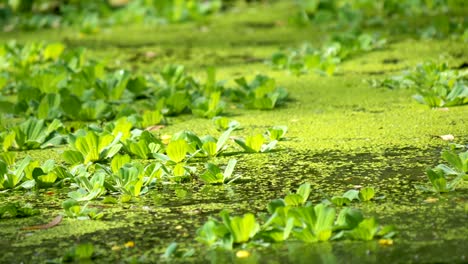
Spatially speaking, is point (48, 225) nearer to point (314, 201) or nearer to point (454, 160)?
point (314, 201)

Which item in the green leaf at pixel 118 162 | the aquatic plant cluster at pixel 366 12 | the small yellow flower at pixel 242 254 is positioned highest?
the green leaf at pixel 118 162

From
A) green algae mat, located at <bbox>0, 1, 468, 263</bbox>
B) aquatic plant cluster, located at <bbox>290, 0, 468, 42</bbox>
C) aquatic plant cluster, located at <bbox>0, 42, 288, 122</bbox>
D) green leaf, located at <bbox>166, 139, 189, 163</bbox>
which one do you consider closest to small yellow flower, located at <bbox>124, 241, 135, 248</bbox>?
green algae mat, located at <bbox>0, 1, 468, 263</bbox>

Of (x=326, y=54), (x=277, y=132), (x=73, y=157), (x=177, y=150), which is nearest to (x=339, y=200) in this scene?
(x=177, y=150)

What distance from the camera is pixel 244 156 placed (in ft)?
10.0

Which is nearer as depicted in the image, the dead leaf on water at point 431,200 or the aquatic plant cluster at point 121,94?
the dead leaf on water at point 431,200

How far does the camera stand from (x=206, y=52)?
5543 mm

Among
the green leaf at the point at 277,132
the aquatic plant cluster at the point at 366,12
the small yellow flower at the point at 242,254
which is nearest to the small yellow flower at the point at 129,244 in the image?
the small yellow flower at the point at 242,254

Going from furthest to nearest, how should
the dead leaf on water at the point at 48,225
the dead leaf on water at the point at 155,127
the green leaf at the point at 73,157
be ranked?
the dead leaf on water at the point at 155,127 < the green leaf at the point at 73,157 < the dead leaf on water at the point at 48,225

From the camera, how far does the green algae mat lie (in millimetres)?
2127

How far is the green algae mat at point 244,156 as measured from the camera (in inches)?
83.7

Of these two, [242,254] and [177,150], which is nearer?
[242,254]

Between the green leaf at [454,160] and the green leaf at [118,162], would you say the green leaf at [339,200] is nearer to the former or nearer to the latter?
the green leaf at [454,160]

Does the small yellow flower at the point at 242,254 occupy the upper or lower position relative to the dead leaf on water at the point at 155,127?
upper

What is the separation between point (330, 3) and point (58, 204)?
4.33 meters
